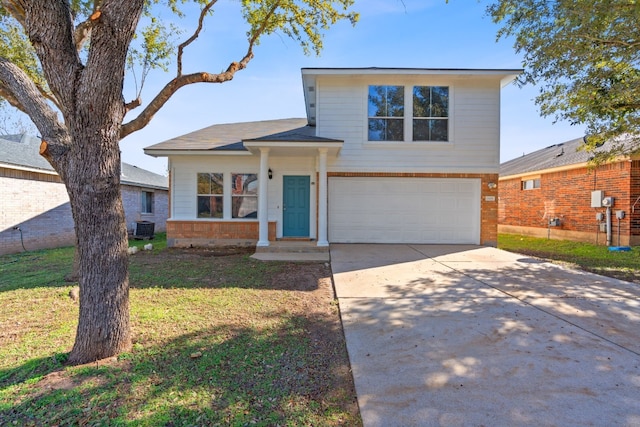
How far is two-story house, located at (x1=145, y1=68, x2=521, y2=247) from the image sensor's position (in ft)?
35.2

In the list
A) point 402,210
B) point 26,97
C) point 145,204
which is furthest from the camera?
point 145,204

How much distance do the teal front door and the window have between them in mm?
10603

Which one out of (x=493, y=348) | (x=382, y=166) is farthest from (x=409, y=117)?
(x=493, y=348)

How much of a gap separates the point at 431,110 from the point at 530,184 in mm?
8629

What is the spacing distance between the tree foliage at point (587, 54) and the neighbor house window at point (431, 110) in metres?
2.33

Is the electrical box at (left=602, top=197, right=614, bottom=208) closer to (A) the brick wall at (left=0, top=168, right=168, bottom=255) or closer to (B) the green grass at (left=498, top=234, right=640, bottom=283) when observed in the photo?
(B) the green grass at (left=498, top=234, right=640, bottom=283)

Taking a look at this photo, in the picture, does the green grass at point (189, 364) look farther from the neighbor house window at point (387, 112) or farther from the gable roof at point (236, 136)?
the neighbor house window at point (387, 112)

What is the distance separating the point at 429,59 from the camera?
10.6m

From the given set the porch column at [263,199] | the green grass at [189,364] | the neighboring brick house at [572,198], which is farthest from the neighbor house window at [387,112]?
the green grass at [189,364]

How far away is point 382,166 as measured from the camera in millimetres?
10812

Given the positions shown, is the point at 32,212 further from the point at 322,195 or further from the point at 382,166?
the point at 382,166

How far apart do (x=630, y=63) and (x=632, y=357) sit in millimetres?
8515

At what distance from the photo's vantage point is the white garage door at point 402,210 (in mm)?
10953

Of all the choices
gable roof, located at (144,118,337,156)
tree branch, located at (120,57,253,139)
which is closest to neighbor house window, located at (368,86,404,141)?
gable roof, located at (144,118,337,156)
